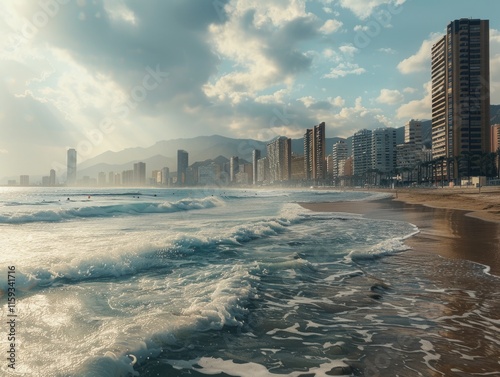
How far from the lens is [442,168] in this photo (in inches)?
5389

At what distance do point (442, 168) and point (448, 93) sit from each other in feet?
110

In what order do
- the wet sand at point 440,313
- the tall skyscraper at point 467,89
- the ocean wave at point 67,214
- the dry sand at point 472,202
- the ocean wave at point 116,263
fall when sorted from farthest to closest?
the tall skyscraper at point 467,89, the ocean wave at point 67,214, the dry sand at point 472,202, the ocean wave at point 116,263, the wet sand at point 440,313

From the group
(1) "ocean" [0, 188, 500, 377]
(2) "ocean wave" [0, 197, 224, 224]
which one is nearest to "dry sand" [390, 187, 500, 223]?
(1) "ocean" [0, 188, 500, 377]

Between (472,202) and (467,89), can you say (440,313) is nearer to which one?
(472,202)

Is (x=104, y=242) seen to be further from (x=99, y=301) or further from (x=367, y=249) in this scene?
(x=367, y=249)

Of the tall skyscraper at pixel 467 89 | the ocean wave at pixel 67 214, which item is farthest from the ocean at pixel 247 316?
the tall skyscraper at pixel 467 89

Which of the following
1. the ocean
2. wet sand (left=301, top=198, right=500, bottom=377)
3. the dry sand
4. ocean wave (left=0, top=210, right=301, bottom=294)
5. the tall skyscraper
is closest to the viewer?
wet sand (left=301, top=198, right=500, bottom=377)

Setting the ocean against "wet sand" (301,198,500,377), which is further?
the ocean

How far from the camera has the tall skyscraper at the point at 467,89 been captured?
134500mm

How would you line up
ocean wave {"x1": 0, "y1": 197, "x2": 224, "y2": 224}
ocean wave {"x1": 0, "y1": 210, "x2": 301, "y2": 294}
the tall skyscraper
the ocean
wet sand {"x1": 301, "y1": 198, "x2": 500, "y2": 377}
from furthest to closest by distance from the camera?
the tall skyscraper → ocean wave {"x1": 0, "y1": 197, "x2": 224, "y2": 224} → ocean wave {"x1": 0, "y1": 210, "x2": 301, "y2": 294} → the ocean → wet sand {"x1": 301, "y1": 198, "x2": 500, "y2": 377}

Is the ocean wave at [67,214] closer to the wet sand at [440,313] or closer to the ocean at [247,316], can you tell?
the ocean at [247,316]

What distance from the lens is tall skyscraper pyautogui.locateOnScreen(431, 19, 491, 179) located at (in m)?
134

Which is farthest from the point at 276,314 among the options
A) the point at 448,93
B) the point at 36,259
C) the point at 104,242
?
the point at 448,93

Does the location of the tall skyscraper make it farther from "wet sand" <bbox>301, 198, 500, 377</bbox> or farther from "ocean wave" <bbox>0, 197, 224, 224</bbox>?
"wet sand" <bbox>301, 198, 500, 377</bbox>
